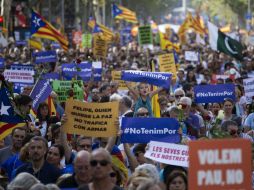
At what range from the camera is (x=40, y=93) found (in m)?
14.6

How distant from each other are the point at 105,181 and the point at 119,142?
4099 mm

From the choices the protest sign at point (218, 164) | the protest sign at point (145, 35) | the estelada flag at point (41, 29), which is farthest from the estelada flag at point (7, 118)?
the protest sign at point (145, 35)

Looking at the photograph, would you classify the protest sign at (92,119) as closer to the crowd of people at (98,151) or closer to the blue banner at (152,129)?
the crowd of people at (98,151)

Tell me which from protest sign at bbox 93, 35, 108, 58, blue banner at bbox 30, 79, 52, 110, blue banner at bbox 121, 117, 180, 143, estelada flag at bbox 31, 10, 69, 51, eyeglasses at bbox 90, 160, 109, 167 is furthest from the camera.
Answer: protest sign at bbox 93, 35, 108, 58

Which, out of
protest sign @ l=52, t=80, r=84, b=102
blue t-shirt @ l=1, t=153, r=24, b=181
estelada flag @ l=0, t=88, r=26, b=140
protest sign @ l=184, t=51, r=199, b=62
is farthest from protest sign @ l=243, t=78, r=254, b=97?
protest sign @ l=184, t=51, r=199, b=62

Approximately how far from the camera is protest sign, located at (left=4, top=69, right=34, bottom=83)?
61.1ft

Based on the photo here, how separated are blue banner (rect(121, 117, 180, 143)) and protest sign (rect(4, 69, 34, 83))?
7.92 metres

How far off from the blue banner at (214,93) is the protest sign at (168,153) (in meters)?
5.54

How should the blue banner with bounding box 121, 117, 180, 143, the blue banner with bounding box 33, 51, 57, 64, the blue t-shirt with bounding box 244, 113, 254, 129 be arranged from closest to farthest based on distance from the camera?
the blue banner with bounding box 121, 117, 180, 143 < the blue t-shirt with bounding box 244, 113, 254, 129 < the blue banner with bounding box 33, 51, 57, 64

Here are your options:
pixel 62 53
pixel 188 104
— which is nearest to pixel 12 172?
pixel 188 104

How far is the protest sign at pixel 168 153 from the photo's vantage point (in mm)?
9914

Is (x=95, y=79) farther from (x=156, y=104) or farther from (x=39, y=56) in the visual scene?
(x=156, y=104)

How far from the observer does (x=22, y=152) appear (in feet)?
32.9

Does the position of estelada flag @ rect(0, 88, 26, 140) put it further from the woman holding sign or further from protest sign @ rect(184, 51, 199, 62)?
protest sign @ rect(184, 51, 199, 62)
